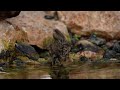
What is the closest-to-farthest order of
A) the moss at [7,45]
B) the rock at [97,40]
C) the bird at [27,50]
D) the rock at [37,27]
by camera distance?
the moss at [7,45] → the bird at [27,50] → the rock at [37,27] → the rock at [97,40]

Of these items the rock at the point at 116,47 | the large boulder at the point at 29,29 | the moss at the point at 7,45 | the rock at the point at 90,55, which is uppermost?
the large boulder at the point at 29,29

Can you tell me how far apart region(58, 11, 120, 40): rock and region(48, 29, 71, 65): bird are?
2.90 ft

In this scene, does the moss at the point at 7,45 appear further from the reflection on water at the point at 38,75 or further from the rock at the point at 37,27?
the reflection on water at the point at 38,75

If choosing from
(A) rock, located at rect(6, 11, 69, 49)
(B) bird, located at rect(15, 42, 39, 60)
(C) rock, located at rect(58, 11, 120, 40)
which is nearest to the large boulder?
(A) rock, located at rect(6, 11, 69, 49)

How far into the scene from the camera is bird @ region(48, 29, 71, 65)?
694cm

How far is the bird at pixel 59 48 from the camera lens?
6.94 meters

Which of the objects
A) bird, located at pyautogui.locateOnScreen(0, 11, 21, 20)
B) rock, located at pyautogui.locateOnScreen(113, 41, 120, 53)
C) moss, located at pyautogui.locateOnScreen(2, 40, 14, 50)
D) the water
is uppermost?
bird, located at pyautogui.locateOnScreen(0, 11, 21, 20)

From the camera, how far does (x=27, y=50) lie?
7.36m

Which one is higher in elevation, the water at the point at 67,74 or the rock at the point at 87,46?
the rock at the point at 87,46

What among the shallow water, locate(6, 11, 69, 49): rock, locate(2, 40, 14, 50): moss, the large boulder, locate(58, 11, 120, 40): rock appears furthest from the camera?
locate(58, 11, 120, 40): rock

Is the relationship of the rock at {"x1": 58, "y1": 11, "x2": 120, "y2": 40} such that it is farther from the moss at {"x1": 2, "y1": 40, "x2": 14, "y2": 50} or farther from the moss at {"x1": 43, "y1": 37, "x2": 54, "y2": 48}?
the moss at {"x1": 2, "y1": 40, "x2": 14, "y2": 50}

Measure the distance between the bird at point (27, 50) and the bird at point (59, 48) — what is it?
1.17ft

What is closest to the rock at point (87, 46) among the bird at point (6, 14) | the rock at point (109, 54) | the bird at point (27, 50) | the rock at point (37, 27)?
the rock at point (109, 54)
